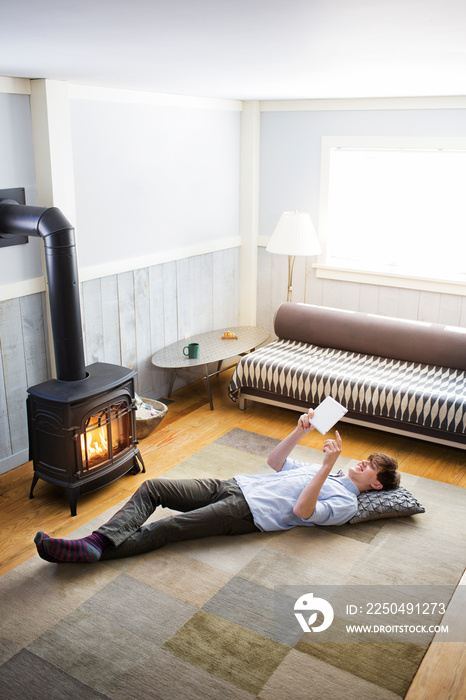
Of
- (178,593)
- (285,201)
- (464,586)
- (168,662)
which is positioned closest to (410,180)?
(285,201)

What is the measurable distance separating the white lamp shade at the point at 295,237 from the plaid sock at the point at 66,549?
9.43 ft

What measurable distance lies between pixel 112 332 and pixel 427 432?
2.19 meters

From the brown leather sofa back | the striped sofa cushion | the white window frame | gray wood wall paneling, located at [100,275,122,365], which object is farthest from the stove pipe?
the white window frame

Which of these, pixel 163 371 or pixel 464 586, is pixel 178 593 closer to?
pixel 464 586

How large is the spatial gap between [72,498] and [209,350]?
180 centimetres

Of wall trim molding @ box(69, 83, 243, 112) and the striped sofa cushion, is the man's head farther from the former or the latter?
wall trim molding @ box(69, 83, 243, 112)

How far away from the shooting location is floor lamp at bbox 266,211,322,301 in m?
4.95

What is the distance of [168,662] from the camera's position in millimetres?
2352

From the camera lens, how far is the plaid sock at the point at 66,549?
277cm

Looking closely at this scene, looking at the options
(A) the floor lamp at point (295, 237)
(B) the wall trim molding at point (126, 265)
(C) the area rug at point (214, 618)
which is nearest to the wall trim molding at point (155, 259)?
(B) the wall trim molding at point (126, 265)

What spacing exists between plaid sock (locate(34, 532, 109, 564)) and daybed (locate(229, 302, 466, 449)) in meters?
2.00

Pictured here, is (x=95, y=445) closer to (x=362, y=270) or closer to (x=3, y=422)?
(x=3, y=422)

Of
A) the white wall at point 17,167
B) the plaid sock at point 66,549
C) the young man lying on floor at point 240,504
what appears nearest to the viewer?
the plaid sock at point 66,549

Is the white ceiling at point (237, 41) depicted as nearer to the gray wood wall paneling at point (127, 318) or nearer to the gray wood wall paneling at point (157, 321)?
the gray wood wall paneling at point (127, 318)
